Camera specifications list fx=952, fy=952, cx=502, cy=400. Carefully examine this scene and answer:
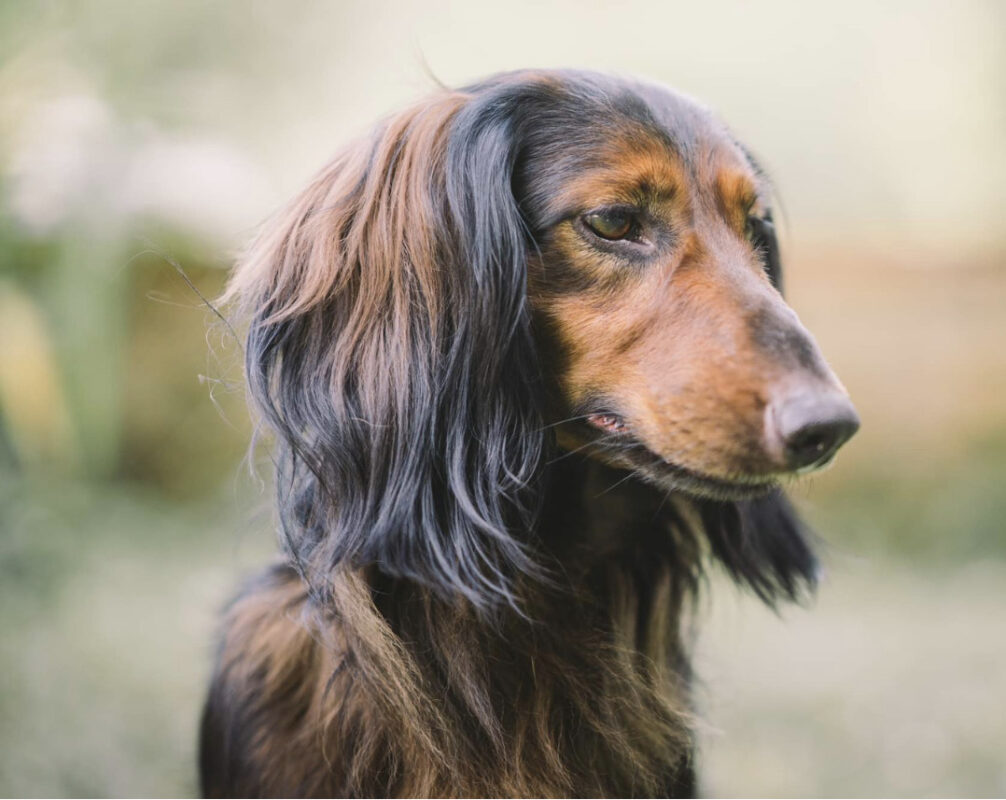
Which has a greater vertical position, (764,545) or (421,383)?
(421,383)

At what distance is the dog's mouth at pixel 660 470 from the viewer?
1726 millimetres

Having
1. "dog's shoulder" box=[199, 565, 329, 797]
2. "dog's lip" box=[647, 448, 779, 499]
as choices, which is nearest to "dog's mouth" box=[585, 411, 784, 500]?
"dog's lip" box=[647, 448, 779, 499]

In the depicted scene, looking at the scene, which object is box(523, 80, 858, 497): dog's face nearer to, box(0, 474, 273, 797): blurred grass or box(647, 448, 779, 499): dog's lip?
box(647, 448, 779, 499): dog's lip

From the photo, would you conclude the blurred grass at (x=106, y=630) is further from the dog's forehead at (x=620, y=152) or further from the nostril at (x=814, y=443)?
the nostril at (x=814, y=443)

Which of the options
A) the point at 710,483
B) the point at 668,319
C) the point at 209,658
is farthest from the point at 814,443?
the point at 209,658

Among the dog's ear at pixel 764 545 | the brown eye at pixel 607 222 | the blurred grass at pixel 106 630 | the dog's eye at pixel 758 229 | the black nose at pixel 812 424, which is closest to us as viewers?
the black nose at pixel 812 424

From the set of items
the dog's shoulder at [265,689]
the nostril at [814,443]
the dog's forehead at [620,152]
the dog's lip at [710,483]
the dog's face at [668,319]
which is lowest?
the dog's shoulder at [265,689]

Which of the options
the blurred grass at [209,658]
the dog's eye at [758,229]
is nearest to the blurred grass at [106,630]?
the blurred grass at [209,658]

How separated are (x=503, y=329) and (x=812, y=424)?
577 millimetres

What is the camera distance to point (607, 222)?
1.82 m

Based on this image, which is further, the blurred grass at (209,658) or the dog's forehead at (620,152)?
the blurred grass at (209,658)

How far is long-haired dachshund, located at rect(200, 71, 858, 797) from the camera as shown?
176 centimetres

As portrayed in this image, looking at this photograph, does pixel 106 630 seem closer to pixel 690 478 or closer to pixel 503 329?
pixel 503 329

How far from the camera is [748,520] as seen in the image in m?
2.25
